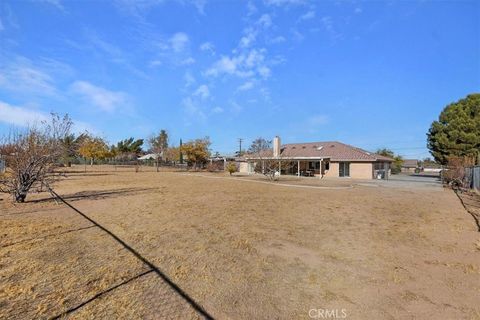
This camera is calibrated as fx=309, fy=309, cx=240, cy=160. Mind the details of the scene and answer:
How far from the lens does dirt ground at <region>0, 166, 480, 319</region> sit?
11.5 feet

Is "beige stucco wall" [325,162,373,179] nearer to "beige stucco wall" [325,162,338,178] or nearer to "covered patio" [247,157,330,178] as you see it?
"beige stucco wall" [325,162,338,178]

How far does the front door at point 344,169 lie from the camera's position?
3504cm

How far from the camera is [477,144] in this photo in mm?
36312

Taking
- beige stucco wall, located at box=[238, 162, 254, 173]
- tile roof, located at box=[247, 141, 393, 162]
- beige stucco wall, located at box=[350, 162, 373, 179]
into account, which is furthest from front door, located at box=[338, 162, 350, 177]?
beige stucco wall, located at box=[238, 162, 254, 173]

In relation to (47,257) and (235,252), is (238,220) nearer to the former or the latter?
(235,252)

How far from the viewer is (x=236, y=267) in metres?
4.82

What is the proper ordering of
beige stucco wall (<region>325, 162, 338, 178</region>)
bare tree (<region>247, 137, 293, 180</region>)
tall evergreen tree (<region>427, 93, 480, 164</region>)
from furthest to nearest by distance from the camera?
1. tall evergreen tree (<region>427, 93, 480, 164</region>)
2. beige stucco wall (<region>325, 162, 338, 178</region>)
3. bare tree (<region>247, 137, 293, 180</region>)

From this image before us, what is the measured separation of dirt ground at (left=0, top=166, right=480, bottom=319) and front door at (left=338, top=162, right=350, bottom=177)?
26646 millimetres

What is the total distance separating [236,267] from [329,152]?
113 ft

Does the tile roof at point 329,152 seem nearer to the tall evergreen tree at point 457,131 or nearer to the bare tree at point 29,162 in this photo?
the tall evergreen tree at point 457,131

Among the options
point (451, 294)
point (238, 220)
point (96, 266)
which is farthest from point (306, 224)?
point (96, 266)

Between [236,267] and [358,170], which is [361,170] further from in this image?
[236,267]

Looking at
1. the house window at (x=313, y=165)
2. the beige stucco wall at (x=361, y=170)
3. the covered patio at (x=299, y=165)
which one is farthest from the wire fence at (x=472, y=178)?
the house window at (x=313, y=165)

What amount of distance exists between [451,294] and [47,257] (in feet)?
19.4
